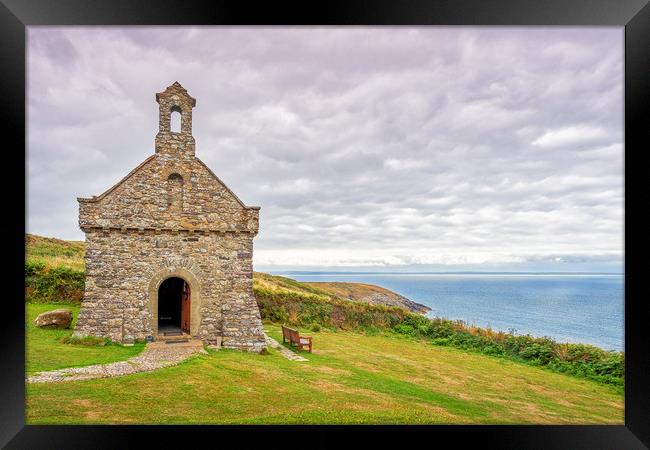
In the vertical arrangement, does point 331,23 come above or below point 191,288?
above

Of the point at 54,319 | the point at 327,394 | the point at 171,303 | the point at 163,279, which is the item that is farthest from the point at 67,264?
the point at 327,394

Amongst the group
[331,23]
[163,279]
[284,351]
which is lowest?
[284,351]

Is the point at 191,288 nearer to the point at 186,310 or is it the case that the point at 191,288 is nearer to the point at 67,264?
the point at 186,310

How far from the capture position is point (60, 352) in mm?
8797

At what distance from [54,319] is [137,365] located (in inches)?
195

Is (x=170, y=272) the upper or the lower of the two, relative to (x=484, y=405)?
upper

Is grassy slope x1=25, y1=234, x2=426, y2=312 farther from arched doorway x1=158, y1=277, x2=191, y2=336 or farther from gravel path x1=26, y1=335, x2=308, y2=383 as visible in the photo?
arched doorway x1=158, y1=277, x2=191, y2=336

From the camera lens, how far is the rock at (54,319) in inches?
423

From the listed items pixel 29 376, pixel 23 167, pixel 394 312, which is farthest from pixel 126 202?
pixel 394 312

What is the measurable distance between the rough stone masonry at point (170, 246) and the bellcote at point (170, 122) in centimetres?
3

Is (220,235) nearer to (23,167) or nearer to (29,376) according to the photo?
(29,376)

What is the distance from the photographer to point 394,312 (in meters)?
18.0

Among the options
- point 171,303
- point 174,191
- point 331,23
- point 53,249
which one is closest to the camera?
point 331,23

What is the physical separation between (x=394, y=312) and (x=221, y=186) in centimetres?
1144
